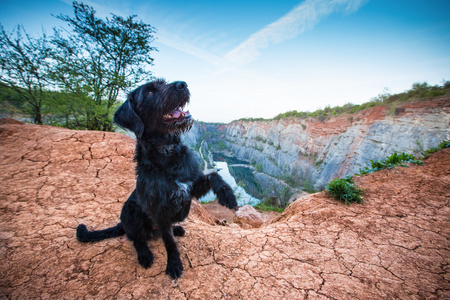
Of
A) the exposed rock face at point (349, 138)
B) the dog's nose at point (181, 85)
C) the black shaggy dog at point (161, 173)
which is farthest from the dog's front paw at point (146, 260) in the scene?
the exposed rock face at point (349, 138)

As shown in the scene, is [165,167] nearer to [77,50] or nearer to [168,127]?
[168,127]

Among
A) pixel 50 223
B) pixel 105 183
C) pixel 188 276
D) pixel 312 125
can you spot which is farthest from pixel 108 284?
pixel 312 125

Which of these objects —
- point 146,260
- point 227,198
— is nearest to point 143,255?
point 146,260

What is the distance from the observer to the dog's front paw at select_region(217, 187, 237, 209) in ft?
4.94

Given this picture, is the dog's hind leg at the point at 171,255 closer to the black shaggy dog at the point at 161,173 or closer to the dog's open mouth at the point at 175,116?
the black shaggy dog at the point at 161,173

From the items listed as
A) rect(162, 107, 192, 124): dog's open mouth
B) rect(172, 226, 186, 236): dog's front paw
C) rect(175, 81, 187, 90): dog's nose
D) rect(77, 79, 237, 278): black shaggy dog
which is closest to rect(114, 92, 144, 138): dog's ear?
rect(77, 79, 237, 278): black shaggy dog

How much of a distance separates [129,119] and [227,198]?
5.18ft

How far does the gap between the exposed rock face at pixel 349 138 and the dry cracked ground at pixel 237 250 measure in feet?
10.2

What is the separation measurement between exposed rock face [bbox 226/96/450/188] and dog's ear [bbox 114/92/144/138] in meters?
6.59

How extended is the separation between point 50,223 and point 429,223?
248 inches

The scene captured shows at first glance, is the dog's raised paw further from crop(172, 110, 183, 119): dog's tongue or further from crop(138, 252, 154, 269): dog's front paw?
crop(172, 110, 183, 119): dog's tongue

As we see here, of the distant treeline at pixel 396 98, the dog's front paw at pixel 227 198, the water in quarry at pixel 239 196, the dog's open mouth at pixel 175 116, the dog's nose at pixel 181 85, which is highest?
the distant treeline at pixel 396 98

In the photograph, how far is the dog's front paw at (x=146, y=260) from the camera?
5.78 feet

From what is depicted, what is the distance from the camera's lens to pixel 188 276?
5.42 feet
